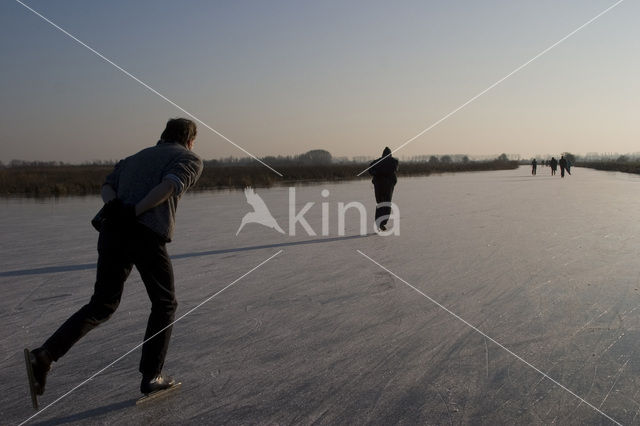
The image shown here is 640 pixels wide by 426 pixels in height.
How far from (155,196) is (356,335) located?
210 cm

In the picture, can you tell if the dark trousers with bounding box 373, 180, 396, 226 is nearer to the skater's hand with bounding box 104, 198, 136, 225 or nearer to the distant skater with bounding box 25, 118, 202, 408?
the distant skater with bounding box 25, 118, 202, 408

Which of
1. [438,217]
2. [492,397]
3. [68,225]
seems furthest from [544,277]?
[68,225]

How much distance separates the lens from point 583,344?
389 centimetres

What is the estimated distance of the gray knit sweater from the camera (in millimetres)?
2930

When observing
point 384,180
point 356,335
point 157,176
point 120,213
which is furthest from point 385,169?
point 120,213

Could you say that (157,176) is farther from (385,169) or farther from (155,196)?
(385,169)

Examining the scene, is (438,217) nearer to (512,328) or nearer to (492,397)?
(512,328)

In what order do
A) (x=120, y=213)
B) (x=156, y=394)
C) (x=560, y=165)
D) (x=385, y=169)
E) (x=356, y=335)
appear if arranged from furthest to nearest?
(x=560, y=165)
(x=385, y=169)
(x=356, y=335)
(x=156, y=394)
(x=120, y=213)

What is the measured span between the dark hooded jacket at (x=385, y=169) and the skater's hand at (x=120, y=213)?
8031mm

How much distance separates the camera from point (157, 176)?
2939 mm

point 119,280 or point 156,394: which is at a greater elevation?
point 119,280

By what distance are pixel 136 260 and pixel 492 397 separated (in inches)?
87.8

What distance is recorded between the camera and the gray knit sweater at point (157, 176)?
293cm

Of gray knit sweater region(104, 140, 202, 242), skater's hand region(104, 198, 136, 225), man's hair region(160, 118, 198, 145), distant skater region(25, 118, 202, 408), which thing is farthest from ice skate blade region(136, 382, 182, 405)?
man's hair region(160, 118, 198, 145)
